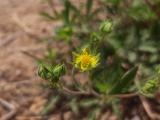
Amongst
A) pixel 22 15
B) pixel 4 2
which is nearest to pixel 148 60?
pixel 22 15

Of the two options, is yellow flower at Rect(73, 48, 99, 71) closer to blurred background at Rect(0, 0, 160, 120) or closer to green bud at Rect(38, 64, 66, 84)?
green bud at Rect(38, 64, 66, 84)

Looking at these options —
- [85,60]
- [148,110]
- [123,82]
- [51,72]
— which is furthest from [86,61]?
[148,110]

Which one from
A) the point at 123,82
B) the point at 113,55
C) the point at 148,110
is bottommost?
the point at 148,110

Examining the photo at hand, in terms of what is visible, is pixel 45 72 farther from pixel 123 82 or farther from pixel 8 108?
pixel 8 108

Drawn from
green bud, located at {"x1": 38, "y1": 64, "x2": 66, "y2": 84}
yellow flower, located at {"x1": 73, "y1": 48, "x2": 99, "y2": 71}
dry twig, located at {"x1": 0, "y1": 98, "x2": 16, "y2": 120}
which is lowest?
dry twig, located at {"x1": 0, "y1": 98, "x2": 16, "y2": 120}

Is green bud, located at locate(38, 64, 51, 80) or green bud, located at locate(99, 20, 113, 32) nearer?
green bud, located at locate(38, 64, 51, 80)

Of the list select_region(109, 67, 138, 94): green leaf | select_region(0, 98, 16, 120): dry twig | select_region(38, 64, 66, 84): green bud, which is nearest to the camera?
select_region(38, 64, 66, 84): green bud

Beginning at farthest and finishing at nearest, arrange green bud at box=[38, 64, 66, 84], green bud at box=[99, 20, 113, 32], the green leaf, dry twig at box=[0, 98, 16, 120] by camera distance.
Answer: dry twig at box=[0, 98, 16, 120] < the green leaf < green bud at box=[99, 20, 113, 32] < green bud at box=[38, 64, 66, 84]

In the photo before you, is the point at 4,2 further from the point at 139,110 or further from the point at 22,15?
the point at 139,110

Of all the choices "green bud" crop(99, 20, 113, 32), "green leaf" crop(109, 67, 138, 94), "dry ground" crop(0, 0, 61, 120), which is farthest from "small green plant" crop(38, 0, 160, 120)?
"green bud" crop(99, 20, 113, 32)

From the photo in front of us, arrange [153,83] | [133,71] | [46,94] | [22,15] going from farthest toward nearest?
[22,15] → [46,94] → [133,71] → [153,83]

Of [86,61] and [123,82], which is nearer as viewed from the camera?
[86,61]
